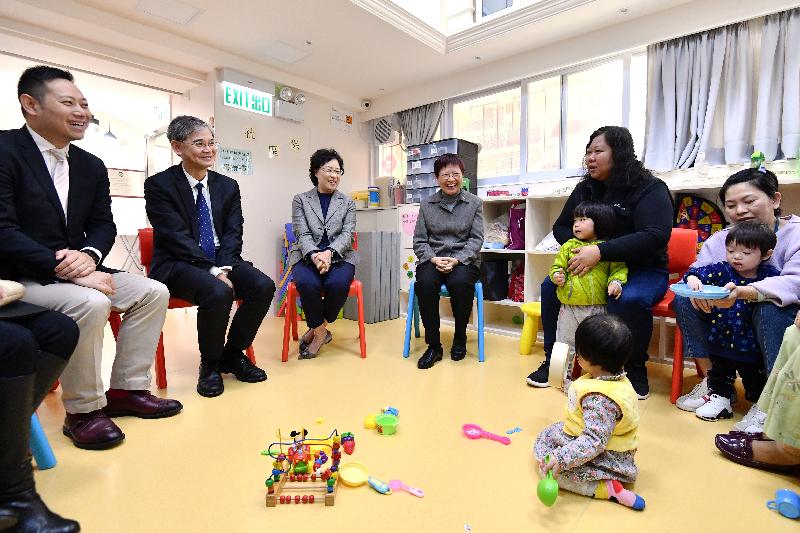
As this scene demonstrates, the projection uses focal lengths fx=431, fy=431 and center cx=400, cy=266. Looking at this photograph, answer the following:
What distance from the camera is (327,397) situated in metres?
1.84

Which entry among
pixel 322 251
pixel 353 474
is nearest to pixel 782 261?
pixel 353 474

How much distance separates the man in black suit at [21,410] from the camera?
0.94m

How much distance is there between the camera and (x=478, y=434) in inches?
57.9

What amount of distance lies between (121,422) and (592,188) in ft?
7.23

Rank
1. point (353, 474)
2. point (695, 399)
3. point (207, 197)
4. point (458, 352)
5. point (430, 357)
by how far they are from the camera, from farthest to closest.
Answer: point (458, 352)
point (430, 357)
point (207, 197)
point (695, 399)
point (353, 474)

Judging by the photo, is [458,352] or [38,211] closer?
[38,211]

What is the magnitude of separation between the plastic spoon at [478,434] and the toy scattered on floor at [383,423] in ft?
0.81

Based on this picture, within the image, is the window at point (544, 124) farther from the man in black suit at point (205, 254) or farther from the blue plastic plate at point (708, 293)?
the man in black suit at point (205, 254)

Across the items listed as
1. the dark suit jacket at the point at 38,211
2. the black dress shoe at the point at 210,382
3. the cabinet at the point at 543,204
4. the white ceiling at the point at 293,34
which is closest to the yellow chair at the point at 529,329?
the cabinet at the point at 543,204

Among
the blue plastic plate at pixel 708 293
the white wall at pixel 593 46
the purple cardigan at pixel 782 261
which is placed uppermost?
the white wall at pixel 593 46

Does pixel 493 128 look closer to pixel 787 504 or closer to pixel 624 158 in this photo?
pixel 624 158

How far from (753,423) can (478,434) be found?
0.91 meters

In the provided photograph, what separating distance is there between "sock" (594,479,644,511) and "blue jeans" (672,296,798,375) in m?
0.77

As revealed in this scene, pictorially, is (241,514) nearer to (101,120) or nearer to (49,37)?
(49,37)
